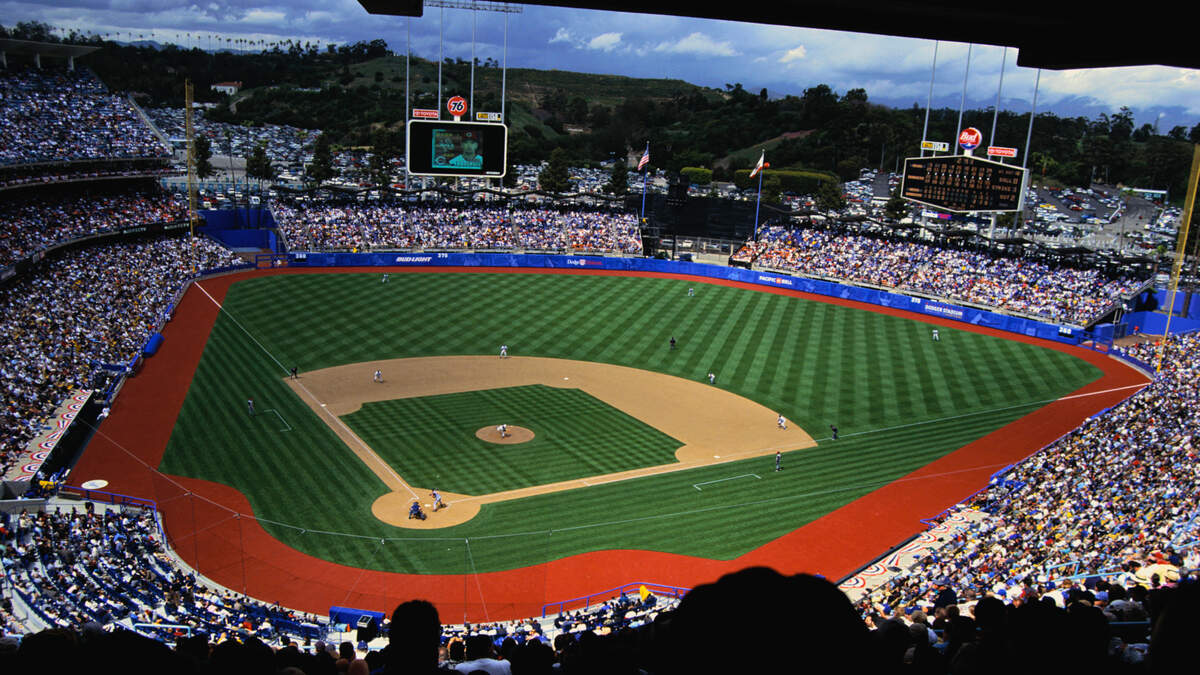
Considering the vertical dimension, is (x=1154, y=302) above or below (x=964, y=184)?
below

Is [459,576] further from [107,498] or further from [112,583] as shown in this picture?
[107,498]

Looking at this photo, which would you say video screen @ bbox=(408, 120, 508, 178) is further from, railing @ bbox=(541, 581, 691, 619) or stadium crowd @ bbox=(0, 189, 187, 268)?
stadium crowd @ bbox=(0, 189, 187, 268)

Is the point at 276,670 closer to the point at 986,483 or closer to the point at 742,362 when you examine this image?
the point at 986,483

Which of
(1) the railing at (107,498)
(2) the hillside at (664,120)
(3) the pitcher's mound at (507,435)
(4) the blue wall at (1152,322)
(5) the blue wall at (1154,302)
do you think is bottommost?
(1) the railing at (107,498)

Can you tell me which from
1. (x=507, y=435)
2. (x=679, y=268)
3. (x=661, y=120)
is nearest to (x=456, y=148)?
(x=507, y=435)

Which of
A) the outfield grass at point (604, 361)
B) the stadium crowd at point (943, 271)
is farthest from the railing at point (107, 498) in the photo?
the stadium crowd at point (943, 271)

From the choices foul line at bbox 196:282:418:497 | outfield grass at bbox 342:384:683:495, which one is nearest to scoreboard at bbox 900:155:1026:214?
outfield grass at bbox 342:384:683:495

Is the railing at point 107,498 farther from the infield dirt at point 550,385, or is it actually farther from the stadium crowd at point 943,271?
the stadium crowd at point 943,271
